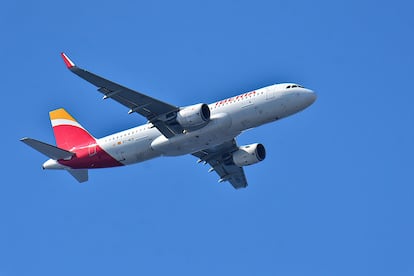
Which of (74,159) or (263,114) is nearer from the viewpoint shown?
(263,114)

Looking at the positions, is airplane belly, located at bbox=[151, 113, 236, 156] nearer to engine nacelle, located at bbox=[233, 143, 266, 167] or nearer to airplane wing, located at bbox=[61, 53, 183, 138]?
airplane wing, located at bbox=[61, 53, 183, 138]

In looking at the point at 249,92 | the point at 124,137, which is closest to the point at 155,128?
the point at 124,137

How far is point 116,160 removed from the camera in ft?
257

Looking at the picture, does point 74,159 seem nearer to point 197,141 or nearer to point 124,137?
point 124,137

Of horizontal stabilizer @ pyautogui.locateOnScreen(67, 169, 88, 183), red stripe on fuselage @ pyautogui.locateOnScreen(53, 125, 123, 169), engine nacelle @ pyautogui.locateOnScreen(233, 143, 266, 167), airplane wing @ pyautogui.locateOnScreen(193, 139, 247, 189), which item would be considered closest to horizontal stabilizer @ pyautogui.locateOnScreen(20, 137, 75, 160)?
red stripe on fuselage @ pyautogui.locateOnScreen(53, 125, 123, 169)

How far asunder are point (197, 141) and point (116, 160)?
8.60 m

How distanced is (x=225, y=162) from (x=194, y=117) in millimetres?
12782

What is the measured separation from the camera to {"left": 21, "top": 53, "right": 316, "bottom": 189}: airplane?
238 feet

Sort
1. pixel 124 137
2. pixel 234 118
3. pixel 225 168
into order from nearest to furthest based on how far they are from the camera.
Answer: pixel 234 118 < pixel 124 137 < pixel 225 168

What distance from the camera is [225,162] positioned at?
84.1 meters

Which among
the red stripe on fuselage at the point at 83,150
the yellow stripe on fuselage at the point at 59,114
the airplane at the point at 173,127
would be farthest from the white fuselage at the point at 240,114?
the yellow stripe on fuselage at the point at 59,114

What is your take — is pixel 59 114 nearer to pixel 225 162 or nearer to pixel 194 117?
pixel 225 162

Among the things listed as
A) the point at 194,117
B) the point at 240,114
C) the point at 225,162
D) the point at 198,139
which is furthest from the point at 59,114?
the point at 240,114

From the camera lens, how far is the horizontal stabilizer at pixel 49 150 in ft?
253
